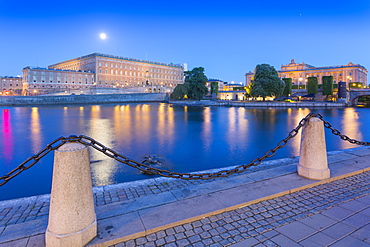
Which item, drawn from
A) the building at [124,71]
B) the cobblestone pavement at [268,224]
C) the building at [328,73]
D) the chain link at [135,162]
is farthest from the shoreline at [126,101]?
the building at [328,73]

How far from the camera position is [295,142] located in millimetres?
14094

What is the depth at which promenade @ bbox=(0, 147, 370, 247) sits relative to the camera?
Result: 3342 millimetres

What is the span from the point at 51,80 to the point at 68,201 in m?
109

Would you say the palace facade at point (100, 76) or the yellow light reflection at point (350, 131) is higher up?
the palace facade at point (100, 76)

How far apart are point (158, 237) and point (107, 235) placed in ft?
2.35

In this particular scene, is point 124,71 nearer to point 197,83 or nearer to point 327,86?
point 197,83

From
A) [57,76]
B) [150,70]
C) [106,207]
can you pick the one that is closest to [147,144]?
[106,207]

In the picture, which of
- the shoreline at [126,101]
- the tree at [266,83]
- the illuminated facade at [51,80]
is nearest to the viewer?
the shoreline at [126,101]

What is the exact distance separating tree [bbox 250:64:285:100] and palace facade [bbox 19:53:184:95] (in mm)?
50594

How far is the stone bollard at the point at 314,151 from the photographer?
5.40 meters

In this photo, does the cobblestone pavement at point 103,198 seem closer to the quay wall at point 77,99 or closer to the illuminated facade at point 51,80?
the quay wall at point 77,99

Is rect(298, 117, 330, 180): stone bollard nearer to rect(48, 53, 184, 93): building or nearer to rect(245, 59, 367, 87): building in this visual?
rect(48, 53, 184, 93): building

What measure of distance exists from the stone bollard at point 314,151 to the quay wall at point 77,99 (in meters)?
73.2

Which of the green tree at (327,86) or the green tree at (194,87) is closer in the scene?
the green tree at (327,86)
